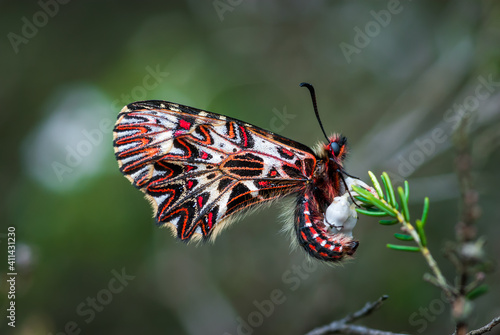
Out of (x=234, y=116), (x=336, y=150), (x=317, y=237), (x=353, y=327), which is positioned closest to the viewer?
(x=353, y=327)

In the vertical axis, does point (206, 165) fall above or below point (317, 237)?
above

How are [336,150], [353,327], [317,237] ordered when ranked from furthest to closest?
1. [336,150]
2. [317,237]
3. [353,327]

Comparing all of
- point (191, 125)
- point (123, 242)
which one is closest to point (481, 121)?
point (191, 125)

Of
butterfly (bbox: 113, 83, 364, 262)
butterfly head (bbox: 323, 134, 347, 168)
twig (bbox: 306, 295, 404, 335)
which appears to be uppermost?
butterfly (bbox: 113, 83, 364, 262)

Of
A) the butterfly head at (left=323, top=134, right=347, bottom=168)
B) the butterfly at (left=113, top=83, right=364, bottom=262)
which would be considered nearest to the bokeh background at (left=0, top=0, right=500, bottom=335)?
the butterfly at (left=113, top=83, right=364, bottom=262)

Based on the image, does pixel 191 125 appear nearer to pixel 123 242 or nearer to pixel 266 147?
pixel 266 147

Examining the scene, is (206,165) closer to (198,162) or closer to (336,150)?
(198,162)

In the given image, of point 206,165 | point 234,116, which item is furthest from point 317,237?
point 234,116

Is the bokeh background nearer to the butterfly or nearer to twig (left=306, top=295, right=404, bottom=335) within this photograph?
the butterfly
